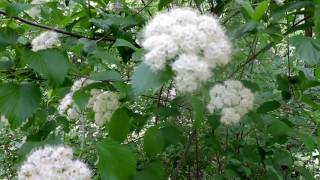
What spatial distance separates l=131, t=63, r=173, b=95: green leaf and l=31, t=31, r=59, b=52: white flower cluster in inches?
17.2

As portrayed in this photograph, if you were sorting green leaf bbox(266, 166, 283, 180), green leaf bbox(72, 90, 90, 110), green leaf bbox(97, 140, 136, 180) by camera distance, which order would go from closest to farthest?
green leaf bbox(97, 140, 136, 180) → green leaf bbox(72, 90, 90, 110) → green leaf bbox(266, 166, 283, 180)

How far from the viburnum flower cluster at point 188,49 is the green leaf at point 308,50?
29cm

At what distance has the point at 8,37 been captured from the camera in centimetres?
126

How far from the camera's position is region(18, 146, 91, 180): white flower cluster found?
3.08 ft

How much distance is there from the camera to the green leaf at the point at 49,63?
3.84ft

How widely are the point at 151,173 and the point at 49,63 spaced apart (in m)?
0.47

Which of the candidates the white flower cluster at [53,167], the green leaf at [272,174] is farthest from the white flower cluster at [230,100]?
the green leaf at [272,174]

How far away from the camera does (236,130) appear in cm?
180

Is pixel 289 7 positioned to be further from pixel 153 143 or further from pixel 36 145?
pixel 36 145

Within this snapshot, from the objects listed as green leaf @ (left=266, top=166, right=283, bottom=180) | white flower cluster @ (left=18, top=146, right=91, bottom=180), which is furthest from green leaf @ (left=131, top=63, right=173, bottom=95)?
green leaf @ (left=266, top=166, right=283, bottom=180)

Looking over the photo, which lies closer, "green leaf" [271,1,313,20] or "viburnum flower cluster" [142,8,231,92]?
"viburnum flower cluster" [142,8,231,92]

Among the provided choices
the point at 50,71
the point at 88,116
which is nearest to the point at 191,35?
the point at 50,71

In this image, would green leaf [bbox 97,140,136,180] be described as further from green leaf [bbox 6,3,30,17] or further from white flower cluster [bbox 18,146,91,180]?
green leaf [bbox 6,3,30,17]

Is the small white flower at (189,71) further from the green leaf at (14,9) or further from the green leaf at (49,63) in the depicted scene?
the green leaf at (14,9)
